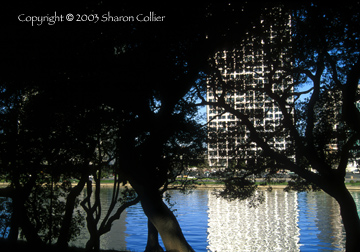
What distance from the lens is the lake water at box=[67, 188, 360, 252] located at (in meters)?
16.9

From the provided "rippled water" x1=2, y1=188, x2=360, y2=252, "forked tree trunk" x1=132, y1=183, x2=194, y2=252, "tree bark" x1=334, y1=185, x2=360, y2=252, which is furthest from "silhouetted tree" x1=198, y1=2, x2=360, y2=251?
"forked tree trunk" x1=132, y1=183, x2=194, y2=252

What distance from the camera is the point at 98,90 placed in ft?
23.4

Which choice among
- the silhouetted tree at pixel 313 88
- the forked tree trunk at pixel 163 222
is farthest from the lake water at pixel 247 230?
the forked tree trunk at pixel 163 222

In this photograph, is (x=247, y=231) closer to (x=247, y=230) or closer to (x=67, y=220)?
(x=247, y=230)

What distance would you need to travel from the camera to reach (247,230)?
20.7 metres

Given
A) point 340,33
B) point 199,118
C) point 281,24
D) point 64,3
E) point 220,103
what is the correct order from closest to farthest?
point 64,3 < point 340,33 < point 281,24 < point 220,103 < point 199,118

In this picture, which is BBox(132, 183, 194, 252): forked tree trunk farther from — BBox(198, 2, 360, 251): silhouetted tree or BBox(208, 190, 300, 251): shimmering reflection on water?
BBox(208, 190, 300, 251): shimmering reflection on water

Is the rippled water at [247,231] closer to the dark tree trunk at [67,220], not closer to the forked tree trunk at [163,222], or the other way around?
the dark tree trunk at [67,220]

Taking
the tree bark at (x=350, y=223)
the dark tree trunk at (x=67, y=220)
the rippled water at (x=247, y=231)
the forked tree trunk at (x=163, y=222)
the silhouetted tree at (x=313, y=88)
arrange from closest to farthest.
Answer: the forked tree trunk at (x=163, y=222), the silhouetted tree at (x=313, y=88), the tree bark at (x=350, y=223), the dark tree trunk at (x=67, y=220), the rippled water at (x=247, y=231)

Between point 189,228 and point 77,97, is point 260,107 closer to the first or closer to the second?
point 77,97

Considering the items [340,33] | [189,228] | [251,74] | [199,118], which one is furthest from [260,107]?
[189,228]

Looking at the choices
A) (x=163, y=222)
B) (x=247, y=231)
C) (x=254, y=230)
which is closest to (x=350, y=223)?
(x=163, y=222)

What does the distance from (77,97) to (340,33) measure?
20.5ft

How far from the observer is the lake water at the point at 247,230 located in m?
16.9
